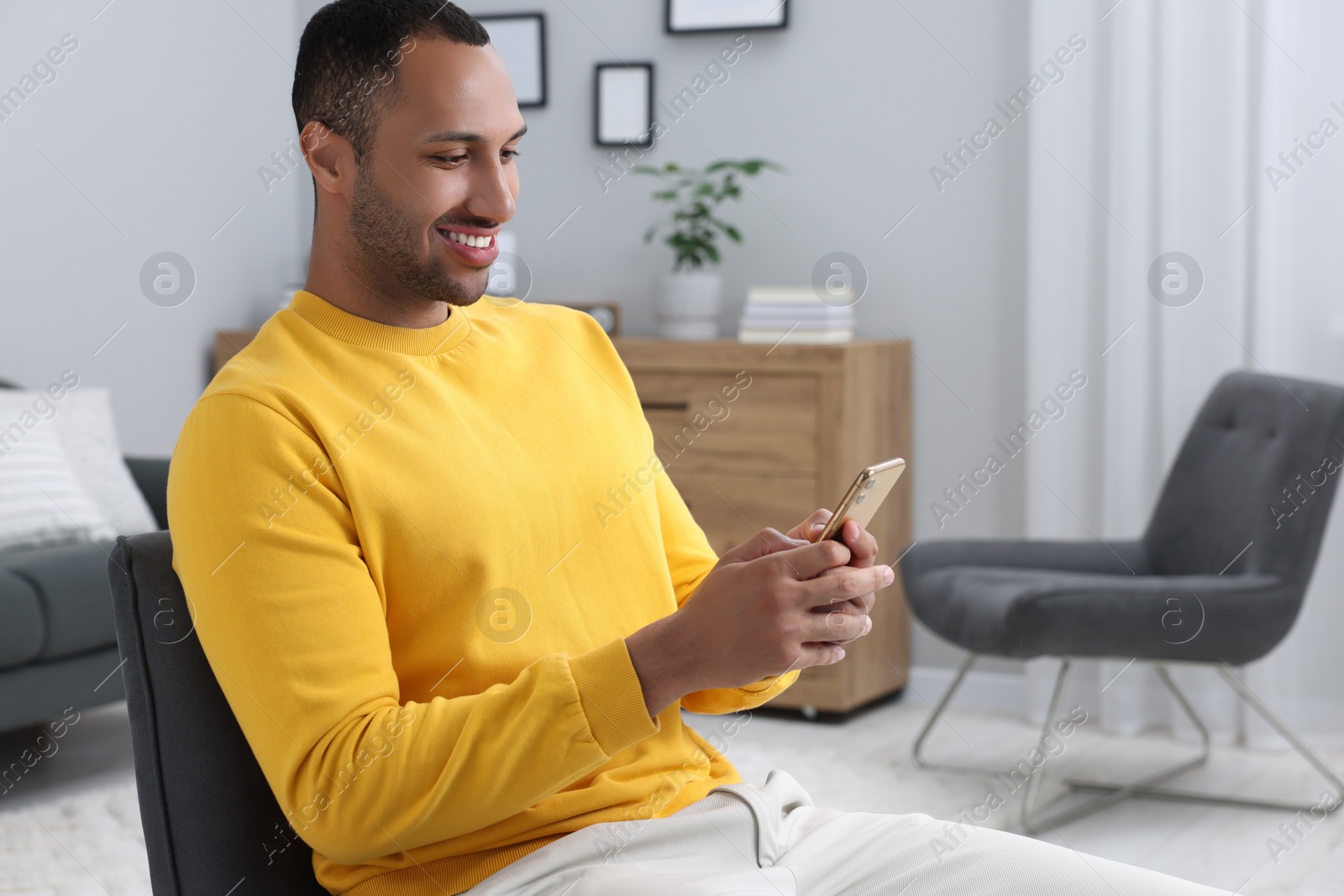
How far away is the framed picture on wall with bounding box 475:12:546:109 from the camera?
4086mm

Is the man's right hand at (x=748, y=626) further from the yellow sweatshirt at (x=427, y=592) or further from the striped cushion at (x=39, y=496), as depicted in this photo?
the striped cushion at (x=39, y=496)

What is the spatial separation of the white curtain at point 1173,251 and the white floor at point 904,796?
0.22 meters

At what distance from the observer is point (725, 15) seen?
12.6 feet

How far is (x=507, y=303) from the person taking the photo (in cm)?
140

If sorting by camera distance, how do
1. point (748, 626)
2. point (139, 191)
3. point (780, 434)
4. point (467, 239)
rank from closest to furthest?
point (748, 626) < point (467, 239) < point (780, 434) < point (139, 191)

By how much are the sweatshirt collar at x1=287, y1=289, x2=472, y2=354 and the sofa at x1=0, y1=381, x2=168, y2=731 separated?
5.46 feet

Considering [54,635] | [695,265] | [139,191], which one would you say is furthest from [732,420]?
[139,191]

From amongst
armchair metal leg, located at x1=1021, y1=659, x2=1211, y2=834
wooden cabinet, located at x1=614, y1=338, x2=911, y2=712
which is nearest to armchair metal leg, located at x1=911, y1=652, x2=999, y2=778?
armchair metal leg, located at x1=1021, y1=659, x2=1211, y2=834

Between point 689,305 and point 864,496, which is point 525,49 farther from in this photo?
point 864,496

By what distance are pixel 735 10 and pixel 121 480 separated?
212 cm

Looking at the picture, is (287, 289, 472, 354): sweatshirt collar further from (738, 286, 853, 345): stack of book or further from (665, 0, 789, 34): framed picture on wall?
(665, 0, 789, 34): framed picture on wall

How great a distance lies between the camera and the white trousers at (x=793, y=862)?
0.99m

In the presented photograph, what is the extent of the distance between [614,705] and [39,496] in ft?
8.56

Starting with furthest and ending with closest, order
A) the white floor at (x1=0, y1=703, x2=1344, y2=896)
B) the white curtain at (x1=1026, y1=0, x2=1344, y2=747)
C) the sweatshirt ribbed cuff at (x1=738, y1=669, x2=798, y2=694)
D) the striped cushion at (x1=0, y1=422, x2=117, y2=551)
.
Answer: the white curtain at (x1=1026, y1=0, x2=1344, y2=747), the striped cushion at (x1=0, y1=422, x2=117, y2=551), the white floor at (x1=0, y1=703, x2=1344, y2=896), the sweatshirt ribbed cuff at (x1=738, y1=669, x2=798, y2=694)
